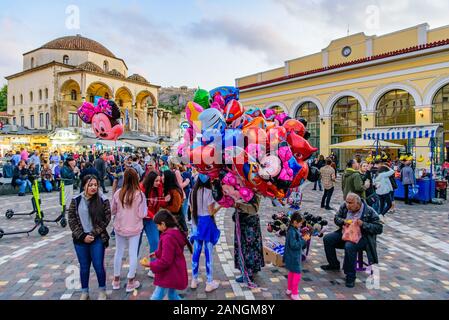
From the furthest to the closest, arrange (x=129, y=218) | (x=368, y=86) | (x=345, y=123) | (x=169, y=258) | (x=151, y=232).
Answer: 1. (x=345, y=123)
2. (x=368, y=86)
3. (x=151, y=232)
4. (x=129, y=218)
5. (x=169, y=258)

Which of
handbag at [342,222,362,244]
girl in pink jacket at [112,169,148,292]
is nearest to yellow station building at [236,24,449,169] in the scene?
handbag at [342,222,362,244]

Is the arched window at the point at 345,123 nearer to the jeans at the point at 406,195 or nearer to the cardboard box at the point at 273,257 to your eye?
the jeans at the point at 406,195

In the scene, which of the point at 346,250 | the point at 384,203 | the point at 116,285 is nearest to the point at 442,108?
the point at 384,203

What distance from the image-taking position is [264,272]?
520 centimetres

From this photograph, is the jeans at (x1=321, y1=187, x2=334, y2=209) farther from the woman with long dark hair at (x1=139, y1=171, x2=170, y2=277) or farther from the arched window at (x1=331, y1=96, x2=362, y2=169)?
the arched window at (x1=331, y1=96, x2=362, y2=169)

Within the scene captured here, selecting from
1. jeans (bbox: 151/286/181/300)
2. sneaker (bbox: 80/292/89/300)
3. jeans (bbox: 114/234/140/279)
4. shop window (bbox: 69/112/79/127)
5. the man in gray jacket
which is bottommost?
sneaker (bbox: 80/292/89/300)

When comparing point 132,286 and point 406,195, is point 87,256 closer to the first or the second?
point 132,286

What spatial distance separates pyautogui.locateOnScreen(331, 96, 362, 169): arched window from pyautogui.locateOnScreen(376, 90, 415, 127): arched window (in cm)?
147

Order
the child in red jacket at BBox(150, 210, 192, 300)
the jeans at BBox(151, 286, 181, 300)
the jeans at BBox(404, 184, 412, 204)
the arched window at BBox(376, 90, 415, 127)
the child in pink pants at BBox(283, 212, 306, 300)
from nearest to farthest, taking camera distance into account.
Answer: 1. the child in red jacket at BBox(150, 210, 192, 300)
2. the jeans at BBox(151, 286, 181, 300)
3. the child in pink pants at BBox(283, 212, 306, 300)
4. the jeans at BBox(404, 184, 412, 204)
5. the arched window at BBox(376, 90, 415, 127)

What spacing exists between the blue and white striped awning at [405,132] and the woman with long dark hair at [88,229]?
1226 centimetres

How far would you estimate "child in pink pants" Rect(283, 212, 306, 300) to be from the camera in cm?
429

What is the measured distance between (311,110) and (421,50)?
27.9 feet

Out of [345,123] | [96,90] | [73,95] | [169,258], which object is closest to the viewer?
[169,258]

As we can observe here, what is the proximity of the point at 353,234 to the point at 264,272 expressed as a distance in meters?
1.55
